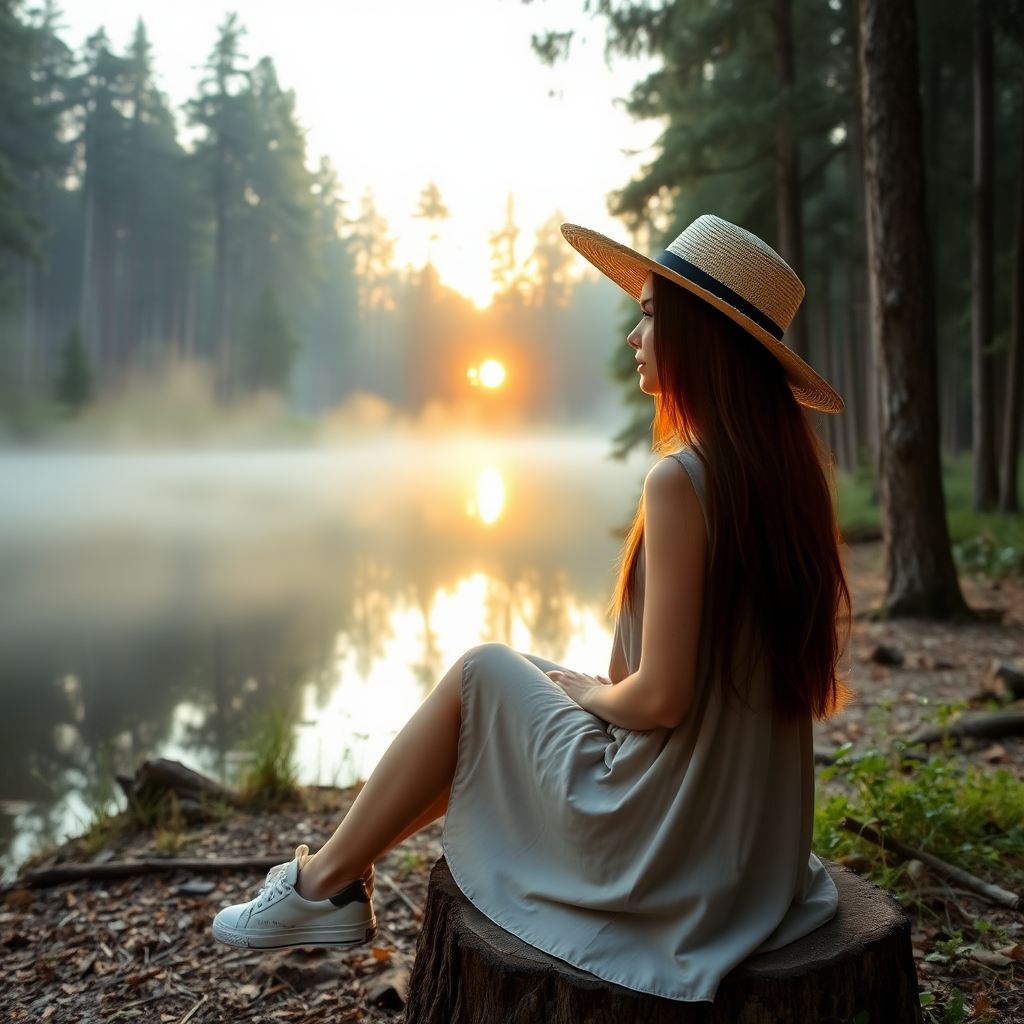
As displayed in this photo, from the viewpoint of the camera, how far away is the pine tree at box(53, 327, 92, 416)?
101 feet

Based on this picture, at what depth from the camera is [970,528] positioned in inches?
453

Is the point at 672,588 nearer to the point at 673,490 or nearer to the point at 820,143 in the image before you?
the point at 673,490

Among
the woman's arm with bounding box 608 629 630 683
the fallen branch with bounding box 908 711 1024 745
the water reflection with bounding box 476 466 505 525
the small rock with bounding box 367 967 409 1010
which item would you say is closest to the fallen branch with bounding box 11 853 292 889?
the small rock with bounding box 367 967 409 1010

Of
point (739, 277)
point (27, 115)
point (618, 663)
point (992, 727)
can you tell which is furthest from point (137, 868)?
point (27, 115)

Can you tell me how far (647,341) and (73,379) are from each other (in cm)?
3237

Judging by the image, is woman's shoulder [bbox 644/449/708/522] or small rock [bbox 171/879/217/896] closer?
woman's shoulder [bbox 644/449/708/522]

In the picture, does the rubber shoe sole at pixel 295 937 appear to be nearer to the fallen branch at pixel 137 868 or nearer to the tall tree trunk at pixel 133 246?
the fallen branch at pixel 137 868

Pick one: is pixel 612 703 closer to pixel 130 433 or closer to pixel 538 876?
pixel 538 876

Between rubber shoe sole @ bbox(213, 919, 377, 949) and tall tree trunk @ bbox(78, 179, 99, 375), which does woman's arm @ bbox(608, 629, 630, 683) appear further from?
tall tree trunk @ bbox(78, 179, 99, 375)

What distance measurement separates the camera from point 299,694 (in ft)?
21.0

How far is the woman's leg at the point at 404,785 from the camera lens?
2148 millimetres

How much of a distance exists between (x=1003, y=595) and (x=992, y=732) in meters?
4.48

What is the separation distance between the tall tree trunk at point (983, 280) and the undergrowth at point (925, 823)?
10618mm

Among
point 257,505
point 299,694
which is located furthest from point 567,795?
point 257,505
